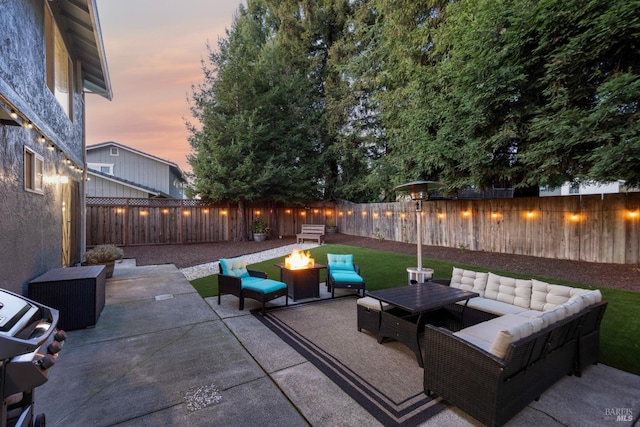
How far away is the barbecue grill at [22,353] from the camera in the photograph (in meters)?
1.27

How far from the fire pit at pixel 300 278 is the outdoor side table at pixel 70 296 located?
295cm

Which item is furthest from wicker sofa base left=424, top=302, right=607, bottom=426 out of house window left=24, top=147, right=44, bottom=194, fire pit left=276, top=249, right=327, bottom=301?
house window left=24, top=147, right=44, bottom=194

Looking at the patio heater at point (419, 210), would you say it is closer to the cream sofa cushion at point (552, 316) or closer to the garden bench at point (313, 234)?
the cream sofa cushion at point (552, 316)

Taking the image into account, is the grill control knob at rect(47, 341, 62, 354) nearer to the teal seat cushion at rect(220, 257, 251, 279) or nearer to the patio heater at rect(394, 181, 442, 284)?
the teal seat cushion at rect(220, 257, 251, 279)

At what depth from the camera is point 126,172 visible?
16094 mm

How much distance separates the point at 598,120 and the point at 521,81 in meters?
→ 1.95

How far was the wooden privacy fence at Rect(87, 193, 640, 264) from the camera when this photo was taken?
267 inches

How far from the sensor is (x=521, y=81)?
682 cm

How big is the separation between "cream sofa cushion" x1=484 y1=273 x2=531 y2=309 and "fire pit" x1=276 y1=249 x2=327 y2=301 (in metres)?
2.81

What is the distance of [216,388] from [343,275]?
3.35 m

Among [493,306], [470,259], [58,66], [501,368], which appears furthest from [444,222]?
[58,66]

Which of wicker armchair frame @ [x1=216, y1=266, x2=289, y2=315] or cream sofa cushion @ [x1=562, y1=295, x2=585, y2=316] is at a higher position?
cream sofa cushion @ [x1=562, y1=295, x2=585, y2=316]

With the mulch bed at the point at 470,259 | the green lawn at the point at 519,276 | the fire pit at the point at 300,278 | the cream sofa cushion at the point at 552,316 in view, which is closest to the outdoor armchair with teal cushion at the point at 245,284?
the fire pit at the point at 300,278

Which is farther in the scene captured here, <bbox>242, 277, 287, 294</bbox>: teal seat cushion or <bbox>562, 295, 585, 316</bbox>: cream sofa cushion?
<bbox>242, 277, 287, 294</bbox>: teal seat cushion
